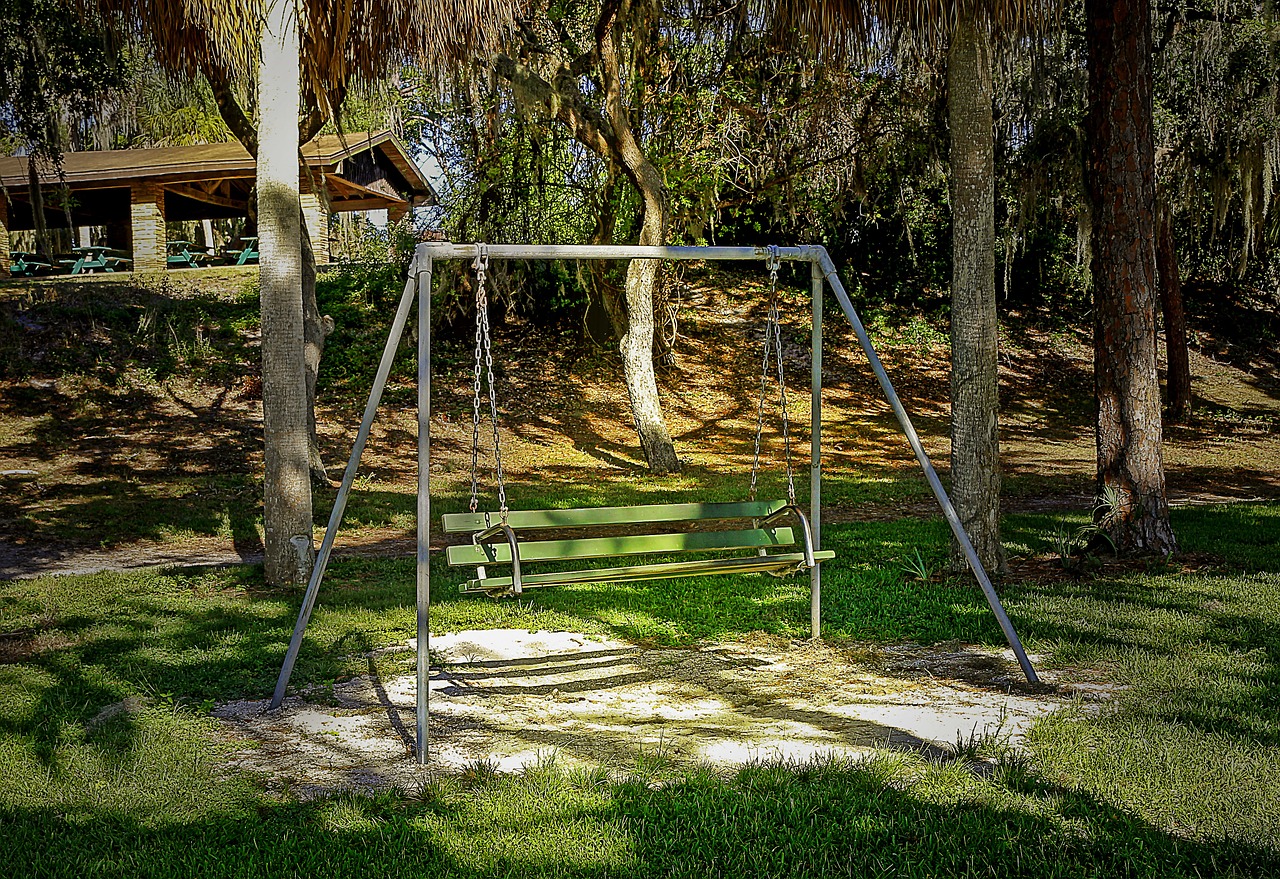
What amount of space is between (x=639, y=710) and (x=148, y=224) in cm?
1827

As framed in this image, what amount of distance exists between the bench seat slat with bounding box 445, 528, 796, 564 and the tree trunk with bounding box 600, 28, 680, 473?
24.3 feet

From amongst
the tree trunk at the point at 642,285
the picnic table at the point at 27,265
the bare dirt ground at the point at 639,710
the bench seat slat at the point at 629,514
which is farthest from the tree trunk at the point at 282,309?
the picnic table at the point at 27,265

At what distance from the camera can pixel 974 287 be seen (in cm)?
628

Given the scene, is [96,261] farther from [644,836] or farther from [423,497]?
[644,836]

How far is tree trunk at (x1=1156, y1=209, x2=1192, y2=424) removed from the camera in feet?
51.4

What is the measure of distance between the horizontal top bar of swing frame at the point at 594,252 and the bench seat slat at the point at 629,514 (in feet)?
3.70

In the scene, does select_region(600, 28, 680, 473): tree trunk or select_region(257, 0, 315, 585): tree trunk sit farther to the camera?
select_region(600, 28, 680, 473): tree trunk

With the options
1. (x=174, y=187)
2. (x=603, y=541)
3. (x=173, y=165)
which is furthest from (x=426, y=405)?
(x=174, y=187)

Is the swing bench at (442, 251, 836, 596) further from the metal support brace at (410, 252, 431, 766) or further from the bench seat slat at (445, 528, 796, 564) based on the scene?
the metal support brace at (410, 252, 431, 766)

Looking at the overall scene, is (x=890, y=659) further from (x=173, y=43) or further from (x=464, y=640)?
(x=173, y=43)

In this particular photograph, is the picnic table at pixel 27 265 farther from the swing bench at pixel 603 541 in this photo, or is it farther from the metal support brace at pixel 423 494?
the metal support brace at pixel 423 494

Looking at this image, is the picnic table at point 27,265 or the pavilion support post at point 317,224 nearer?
the pavilion support post at point 317,224

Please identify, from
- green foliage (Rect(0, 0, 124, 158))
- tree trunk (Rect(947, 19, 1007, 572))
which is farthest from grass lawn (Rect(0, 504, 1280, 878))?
green foliage (Rect(0, 0, 124, 158))

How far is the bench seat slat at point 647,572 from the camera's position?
402 cm
